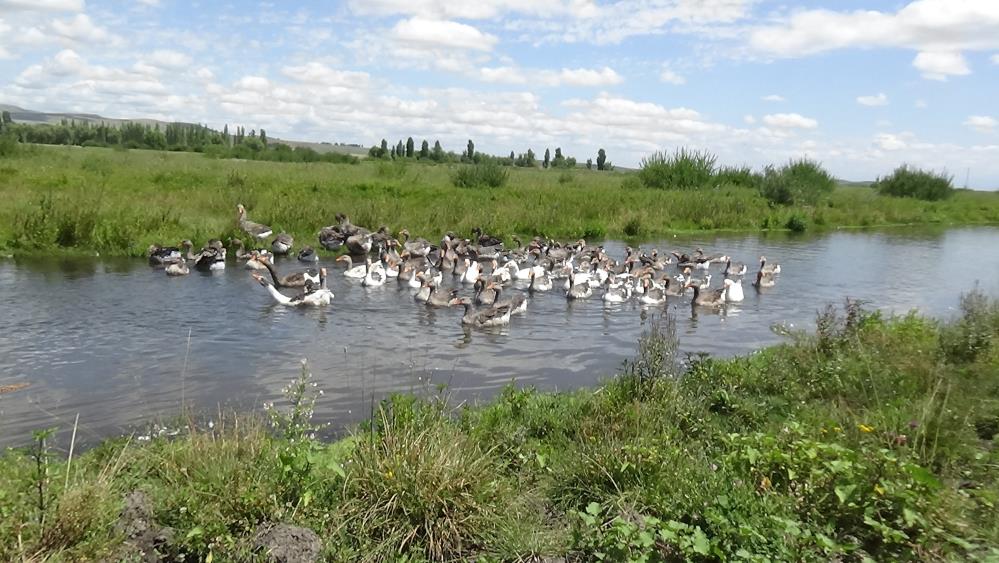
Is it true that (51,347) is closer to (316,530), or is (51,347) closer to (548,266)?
(316,530)

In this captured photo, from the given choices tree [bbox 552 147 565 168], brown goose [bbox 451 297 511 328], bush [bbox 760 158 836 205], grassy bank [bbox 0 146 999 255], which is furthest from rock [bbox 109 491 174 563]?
tree [bbox 552 147 565 168]

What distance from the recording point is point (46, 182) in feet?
82.0

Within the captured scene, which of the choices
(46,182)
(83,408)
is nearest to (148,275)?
(83,408)

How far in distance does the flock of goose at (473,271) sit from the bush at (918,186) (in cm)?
4377

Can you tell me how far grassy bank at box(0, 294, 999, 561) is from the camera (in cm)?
461

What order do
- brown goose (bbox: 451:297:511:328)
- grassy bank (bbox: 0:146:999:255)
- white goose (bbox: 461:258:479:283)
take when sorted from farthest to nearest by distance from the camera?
grassy bank (bbox: 0:146:999:255) < white goose (bbox: 461:258:479:283) < brown goose (bbox: 451:297:511:328)

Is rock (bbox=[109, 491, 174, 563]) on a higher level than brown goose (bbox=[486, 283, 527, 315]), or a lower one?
lower

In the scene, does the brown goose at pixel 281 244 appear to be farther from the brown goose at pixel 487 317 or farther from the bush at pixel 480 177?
the bush at pixel 480 177

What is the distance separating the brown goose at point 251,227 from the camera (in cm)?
2075

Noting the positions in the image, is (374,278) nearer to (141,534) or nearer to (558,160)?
(141,534)

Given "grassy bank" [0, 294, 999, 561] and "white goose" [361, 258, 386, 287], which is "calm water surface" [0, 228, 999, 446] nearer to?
"white goose" [361, 258, 386, 287]

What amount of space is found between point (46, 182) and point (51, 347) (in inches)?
660

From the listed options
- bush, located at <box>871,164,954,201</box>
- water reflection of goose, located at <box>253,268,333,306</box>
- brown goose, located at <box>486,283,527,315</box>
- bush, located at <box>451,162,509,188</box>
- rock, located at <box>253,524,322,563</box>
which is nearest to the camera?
rock, located at <box>253,524,322,563</box>

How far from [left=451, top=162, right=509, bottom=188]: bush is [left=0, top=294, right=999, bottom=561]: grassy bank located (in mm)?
29578
